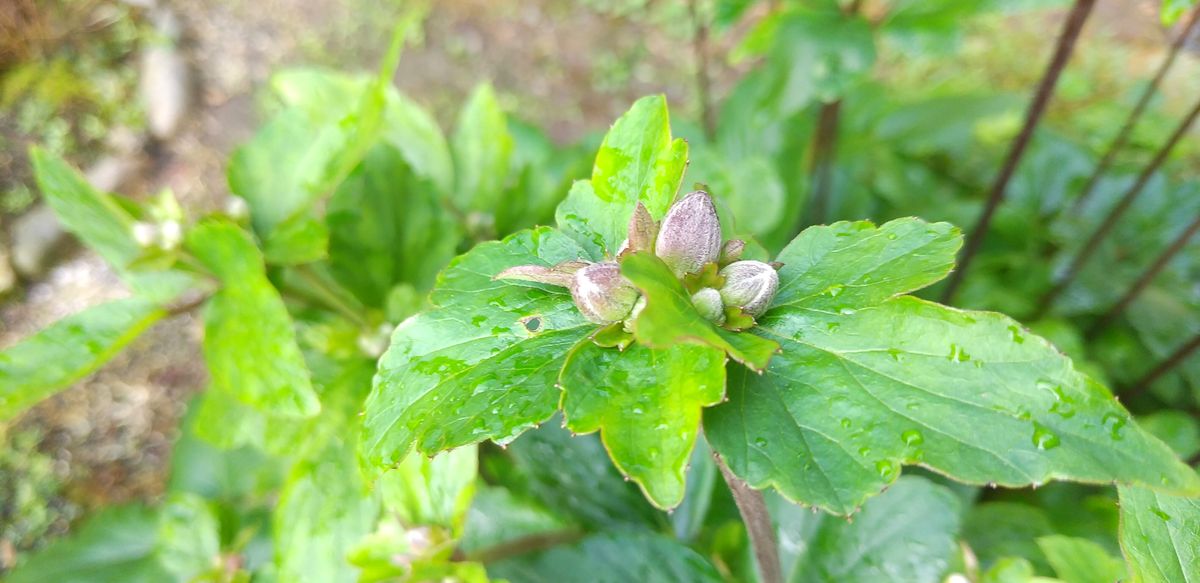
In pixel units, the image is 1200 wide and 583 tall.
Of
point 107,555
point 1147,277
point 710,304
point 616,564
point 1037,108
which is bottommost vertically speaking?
point 107,555

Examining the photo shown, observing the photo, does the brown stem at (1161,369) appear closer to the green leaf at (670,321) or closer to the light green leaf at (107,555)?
the green leaf at (670,321)

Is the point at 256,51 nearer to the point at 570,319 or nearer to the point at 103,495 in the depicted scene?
the point at 103,495

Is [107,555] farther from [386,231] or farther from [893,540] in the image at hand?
[893,540]

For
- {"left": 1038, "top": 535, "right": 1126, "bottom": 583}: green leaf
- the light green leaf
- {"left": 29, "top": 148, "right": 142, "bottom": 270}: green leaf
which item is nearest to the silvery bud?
{"left": 1038, "top": 535, "right": 1126, "bottom": 583}: green leaf

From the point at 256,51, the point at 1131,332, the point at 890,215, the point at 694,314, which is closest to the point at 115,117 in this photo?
the point at 256,51

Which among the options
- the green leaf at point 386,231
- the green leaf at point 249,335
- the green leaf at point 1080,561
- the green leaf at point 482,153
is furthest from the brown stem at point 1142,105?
the green leaf at point 249,335

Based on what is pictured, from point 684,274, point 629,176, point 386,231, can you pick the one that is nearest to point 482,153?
point 386,231
